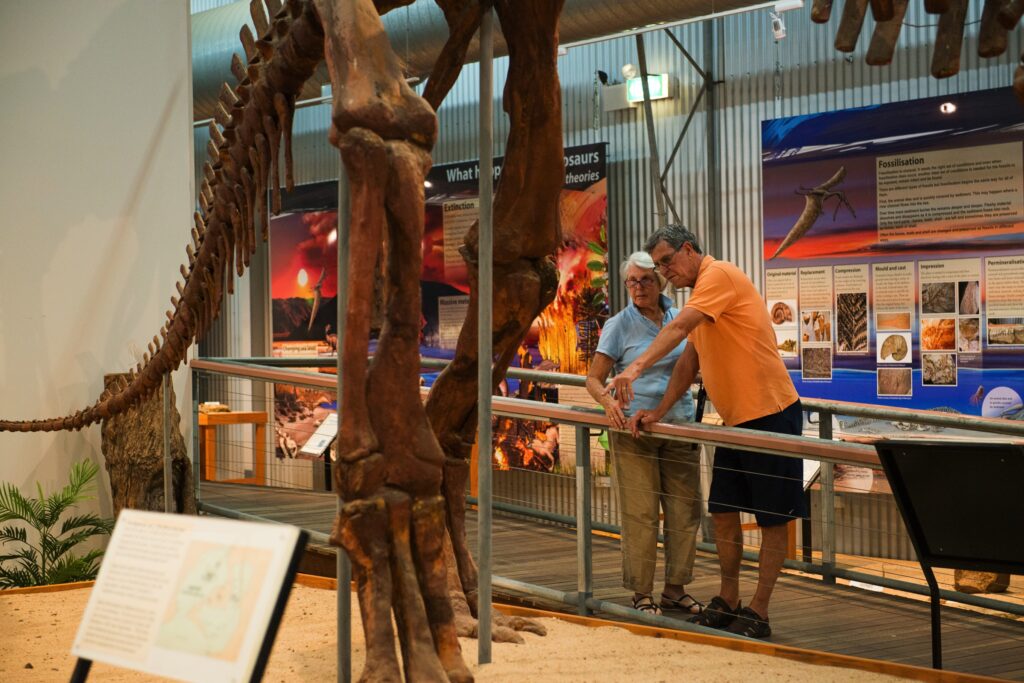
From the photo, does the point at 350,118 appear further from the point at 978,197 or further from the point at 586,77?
the point at 586,77

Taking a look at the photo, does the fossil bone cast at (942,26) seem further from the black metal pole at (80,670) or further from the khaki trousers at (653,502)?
the khaki trousers at (653,502)

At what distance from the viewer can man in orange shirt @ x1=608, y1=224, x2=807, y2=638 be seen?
4.41 m

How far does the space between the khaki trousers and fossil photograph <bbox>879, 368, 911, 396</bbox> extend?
3.23 m

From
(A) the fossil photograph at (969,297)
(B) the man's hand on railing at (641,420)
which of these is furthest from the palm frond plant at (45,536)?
(A) the fossil photograph at (969,297)

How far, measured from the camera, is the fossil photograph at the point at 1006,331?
723 cm

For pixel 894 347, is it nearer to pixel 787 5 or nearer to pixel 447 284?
pixel 787 5

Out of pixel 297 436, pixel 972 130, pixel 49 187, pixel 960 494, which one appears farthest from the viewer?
pixel 297 436

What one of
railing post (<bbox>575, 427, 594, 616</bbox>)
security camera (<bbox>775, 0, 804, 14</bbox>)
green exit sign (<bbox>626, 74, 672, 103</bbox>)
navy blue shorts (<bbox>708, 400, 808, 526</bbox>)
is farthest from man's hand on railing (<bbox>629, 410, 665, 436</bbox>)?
green exit sign (<bbox>626, 74, 672, 103</bbox>)

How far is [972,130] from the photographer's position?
7.39 metres

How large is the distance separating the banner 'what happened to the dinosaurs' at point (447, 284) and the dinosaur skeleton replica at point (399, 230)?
4.17 meters

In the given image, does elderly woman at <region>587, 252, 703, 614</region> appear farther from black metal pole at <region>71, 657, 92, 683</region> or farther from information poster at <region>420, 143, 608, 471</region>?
information poster at <region>420, 143, 608, 471</region>

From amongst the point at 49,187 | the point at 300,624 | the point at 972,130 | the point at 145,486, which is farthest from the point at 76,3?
the point at 972,130

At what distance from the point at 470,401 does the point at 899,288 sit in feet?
15.8

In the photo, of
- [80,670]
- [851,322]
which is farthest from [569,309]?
[80,670]
